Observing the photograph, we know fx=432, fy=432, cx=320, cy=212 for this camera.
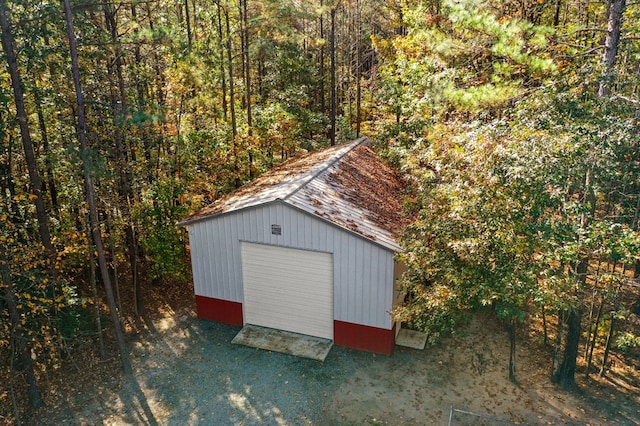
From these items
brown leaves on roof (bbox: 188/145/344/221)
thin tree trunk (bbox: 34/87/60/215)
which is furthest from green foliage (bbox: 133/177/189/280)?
thin tree trunk (bbox: 34/87/60/215)

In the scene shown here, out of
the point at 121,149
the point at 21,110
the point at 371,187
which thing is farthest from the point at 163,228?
the point at 371,187

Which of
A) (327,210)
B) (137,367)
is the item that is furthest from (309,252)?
(137,367)

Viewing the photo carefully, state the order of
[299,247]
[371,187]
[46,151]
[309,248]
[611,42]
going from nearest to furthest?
[611,42]
[309,248]
[299,247]
[46,151]
[371,187]

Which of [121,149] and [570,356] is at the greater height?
[121,149]

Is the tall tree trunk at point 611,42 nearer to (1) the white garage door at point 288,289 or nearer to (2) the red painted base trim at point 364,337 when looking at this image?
(1) the white garage door at point 288,289

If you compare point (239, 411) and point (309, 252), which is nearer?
point (239, 411)

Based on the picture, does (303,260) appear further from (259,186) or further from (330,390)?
(259,186)

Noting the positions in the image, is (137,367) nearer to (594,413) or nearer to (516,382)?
(516,382)
